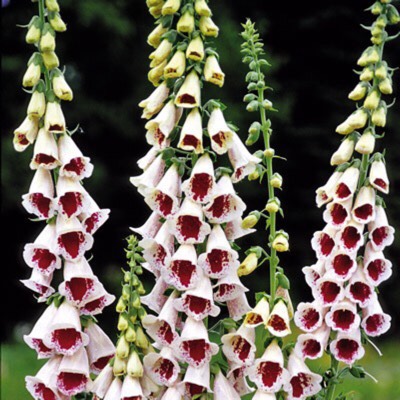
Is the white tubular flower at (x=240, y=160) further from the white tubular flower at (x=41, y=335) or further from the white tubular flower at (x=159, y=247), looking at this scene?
the white tubular flower at (x=41, y=335)

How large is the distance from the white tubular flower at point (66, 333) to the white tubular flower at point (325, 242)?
2.11 feet

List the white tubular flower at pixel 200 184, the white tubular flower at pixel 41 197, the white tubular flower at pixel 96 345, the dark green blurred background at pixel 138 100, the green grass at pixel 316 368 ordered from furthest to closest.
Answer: the dark green blurred background at pixel 138 100 → the green grass at pixel 316 368 → the white tubular flower at pixel 96 345 → the white tubular flower at pixel 41 197 → the white tubular flower at pixel 200 184

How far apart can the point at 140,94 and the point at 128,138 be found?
56cm

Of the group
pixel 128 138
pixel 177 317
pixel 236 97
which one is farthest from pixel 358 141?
pixel 128 138

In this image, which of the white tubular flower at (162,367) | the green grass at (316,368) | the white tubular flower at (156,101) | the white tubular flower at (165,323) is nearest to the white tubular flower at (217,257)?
the white tubular flower at (165,323)

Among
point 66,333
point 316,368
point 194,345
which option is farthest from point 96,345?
point 316,368

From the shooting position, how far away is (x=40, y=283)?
94.1 inches

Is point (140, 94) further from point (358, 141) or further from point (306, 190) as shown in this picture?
point (358, 141)

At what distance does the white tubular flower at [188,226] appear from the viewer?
2.23 meters

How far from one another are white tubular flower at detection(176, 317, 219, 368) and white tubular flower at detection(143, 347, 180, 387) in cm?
3

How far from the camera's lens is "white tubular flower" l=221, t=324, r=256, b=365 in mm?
2311

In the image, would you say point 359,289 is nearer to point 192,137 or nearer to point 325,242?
point 325,242

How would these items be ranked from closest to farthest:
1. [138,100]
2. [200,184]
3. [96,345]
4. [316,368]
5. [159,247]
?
[200,184]
[159,247]
[96,345]
[316,368]
[138,100]

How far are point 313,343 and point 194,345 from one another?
1.00ft
